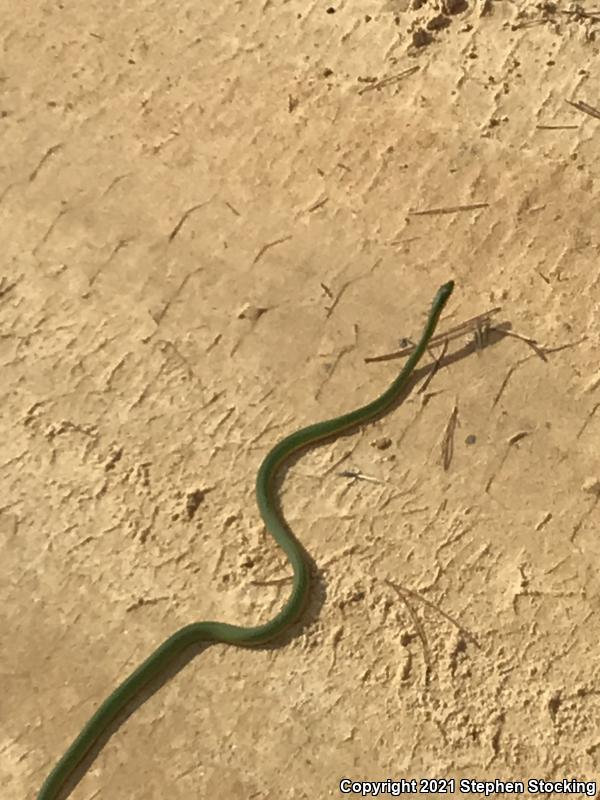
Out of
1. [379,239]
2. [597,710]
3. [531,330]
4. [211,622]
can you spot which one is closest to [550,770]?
[597,710]

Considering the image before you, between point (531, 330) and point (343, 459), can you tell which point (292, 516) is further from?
point (531, 330)

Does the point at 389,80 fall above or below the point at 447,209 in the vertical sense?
above

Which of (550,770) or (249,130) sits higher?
(249,130)

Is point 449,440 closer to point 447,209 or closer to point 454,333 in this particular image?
point 454,333

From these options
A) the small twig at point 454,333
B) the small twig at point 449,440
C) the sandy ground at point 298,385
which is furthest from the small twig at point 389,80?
the small twig at point 449,440

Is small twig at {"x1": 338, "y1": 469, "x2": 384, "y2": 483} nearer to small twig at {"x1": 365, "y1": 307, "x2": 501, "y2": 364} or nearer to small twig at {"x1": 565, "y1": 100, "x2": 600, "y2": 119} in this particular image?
small twig at {"x1": 365, "y1": 307, "x2": 501, "y2": 364}

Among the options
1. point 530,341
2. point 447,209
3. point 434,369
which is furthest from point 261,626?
point 447,209
